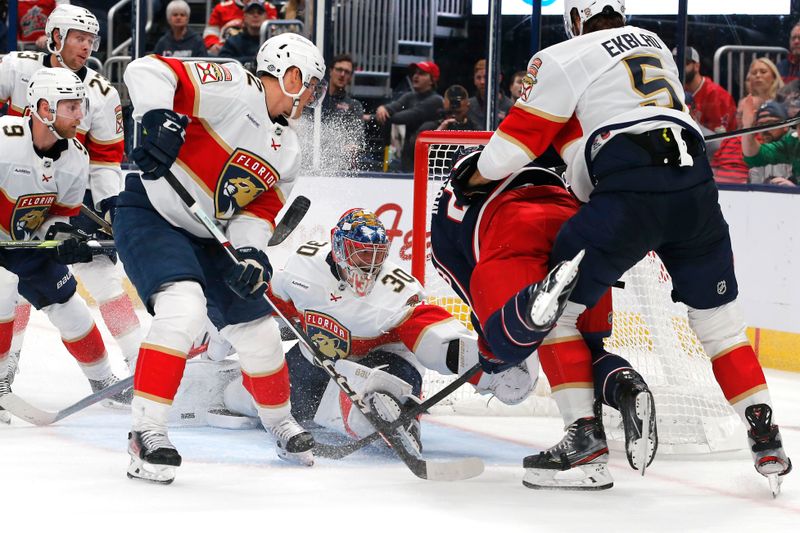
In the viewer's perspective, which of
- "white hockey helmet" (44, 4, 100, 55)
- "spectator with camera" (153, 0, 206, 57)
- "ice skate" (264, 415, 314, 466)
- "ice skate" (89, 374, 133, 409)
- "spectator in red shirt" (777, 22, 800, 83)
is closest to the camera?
"ice skate" (264, 415, 314, 466)

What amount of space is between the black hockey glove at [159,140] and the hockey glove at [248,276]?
274mm

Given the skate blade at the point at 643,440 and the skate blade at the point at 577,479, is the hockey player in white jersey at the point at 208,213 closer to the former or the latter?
the skate blade at the point at 577,479

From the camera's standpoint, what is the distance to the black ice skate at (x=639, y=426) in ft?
8.68

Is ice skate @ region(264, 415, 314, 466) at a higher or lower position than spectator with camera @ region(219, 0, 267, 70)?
lower

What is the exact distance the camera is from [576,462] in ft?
9.16

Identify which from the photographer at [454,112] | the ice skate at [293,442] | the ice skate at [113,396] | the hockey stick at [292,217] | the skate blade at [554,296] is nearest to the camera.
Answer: the skate blade at [554,296]

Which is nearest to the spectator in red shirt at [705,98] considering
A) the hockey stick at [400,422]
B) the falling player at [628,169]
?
the hockey stick at [400,422]

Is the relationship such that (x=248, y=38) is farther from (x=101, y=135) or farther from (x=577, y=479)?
(x=577, y=479)

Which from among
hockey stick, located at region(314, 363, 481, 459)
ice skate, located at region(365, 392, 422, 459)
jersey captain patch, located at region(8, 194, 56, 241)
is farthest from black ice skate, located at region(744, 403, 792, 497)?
jersey captain patch, located at region(8, 194, 56, 241)

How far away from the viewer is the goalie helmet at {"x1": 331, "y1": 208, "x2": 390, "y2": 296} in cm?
340

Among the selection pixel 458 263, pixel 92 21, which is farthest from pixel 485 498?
pixel 92 21

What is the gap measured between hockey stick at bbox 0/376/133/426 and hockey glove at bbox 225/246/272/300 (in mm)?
812

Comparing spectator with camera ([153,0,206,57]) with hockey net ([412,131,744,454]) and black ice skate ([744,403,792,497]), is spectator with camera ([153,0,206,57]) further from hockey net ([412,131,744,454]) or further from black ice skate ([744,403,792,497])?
black ice skate ([744,403,792,497])

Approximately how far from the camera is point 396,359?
362cm
